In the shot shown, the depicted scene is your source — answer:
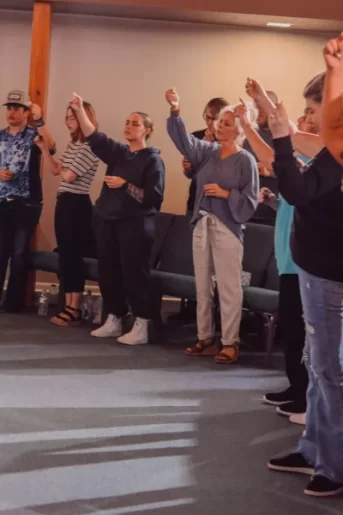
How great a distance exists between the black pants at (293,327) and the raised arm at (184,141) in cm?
127

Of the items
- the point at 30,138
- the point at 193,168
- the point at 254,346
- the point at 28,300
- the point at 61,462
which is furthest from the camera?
the point at 28,300

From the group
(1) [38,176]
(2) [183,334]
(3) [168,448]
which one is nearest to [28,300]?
(1) [38,176]

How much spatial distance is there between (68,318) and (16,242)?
2.28 ft

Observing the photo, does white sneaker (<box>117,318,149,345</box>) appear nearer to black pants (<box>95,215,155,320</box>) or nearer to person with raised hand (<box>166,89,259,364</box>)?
black pants (<box>95,215,155,320</box>)

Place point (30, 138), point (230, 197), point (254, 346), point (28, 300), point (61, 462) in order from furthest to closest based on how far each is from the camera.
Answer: point (28, 300) < point (30, 138) < point (254, 346) < point (230, 197) < point (61, 462)

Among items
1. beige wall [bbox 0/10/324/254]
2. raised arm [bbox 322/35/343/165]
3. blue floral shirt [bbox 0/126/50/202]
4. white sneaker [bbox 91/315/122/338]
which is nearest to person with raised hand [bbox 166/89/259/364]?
white sneaker [bbox 91/315/122/338]

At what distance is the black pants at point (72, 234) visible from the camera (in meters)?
4.82

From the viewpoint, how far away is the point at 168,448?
272 centimetres

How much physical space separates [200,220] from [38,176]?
155cm

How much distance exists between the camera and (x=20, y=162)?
506 centimetres

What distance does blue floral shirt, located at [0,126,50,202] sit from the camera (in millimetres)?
5055

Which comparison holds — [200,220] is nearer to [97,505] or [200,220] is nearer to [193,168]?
[193,168]

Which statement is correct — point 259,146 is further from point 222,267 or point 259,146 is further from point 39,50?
point 39,50

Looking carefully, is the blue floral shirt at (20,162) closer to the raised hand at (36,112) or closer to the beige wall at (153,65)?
the raised hand at (36,112)
